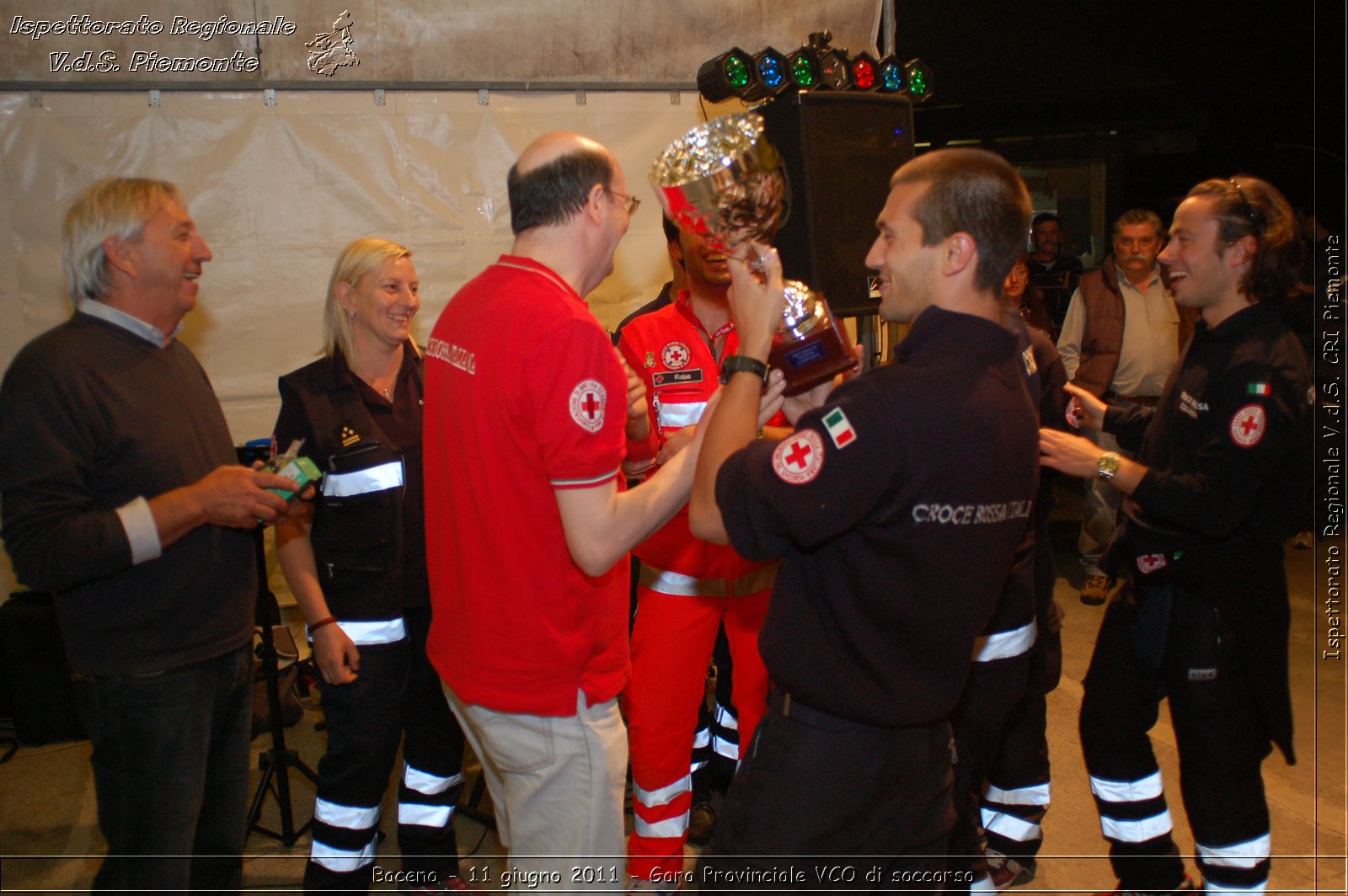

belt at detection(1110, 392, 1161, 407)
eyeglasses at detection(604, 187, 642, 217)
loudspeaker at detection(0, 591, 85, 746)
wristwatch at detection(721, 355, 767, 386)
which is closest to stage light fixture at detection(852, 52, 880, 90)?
eyeglasses at detection(604, 187, 642, 217)

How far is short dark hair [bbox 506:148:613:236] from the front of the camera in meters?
1.90

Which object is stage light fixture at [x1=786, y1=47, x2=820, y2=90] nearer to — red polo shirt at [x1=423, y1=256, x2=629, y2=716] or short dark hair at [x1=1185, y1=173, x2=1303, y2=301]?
short dark hair at [x1=1185, y1=173, x2=1303, y2=301]

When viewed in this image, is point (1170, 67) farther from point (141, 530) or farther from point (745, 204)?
point (141, 530)

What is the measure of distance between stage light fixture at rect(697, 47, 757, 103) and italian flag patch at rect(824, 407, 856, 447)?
72.7 inches

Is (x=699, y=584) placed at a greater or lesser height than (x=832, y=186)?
lesser

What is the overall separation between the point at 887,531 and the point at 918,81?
8.12 ft

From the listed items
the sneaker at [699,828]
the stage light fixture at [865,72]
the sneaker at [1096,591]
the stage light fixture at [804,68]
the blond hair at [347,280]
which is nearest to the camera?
the blond hair at [347,280]

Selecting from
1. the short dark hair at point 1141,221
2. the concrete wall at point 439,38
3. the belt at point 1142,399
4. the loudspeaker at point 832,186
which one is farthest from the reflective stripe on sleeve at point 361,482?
the short dark hair at point 1141,221

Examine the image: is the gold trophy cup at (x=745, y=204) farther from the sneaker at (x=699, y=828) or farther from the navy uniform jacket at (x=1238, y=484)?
the sneaker at (x=699, y=828)

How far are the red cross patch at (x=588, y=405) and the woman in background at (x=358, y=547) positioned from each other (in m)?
1.13

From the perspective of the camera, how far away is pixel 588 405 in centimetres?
179

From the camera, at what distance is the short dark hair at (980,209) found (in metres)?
1.69

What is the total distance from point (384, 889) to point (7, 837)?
1527 mm

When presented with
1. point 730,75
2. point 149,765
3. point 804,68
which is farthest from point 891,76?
point 149,765
